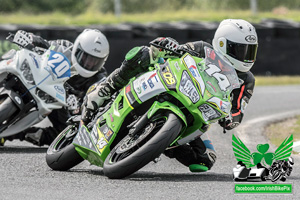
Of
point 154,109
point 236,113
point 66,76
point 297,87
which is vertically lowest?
point 297,87

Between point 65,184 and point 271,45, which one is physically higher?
point 65,184

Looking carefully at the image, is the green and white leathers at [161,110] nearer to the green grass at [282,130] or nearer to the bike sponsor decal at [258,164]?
the bike sponsor decal at [258,164]

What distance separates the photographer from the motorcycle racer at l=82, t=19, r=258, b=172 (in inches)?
256

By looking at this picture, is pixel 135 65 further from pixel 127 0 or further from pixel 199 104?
pixel 127 0

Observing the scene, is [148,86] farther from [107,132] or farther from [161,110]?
[107,132]

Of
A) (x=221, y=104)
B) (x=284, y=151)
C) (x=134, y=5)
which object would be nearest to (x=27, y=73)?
(x=221, y=104)

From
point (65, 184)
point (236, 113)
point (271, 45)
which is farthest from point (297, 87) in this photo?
point (65, 184)

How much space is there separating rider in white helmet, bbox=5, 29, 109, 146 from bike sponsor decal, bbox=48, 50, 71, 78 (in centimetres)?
43

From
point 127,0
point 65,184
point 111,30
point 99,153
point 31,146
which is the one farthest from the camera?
point 127,0

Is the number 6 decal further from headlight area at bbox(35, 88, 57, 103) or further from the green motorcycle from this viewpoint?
headlight area at bbox(35, 88, 57, 103)

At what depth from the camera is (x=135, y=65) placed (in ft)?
21.4

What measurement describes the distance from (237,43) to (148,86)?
2.94ft

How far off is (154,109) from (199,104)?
38 cm

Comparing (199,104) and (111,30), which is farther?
(111,30)
